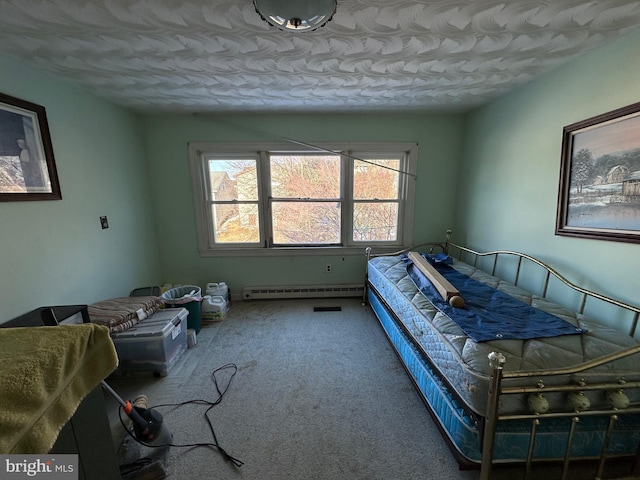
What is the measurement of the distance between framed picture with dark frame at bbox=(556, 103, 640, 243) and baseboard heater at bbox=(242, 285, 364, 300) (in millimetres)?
2169

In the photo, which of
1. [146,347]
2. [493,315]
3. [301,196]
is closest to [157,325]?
[146,347]

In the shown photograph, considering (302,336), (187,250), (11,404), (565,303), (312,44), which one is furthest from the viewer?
(187,250)

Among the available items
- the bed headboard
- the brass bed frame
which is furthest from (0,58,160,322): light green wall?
the bed headboard

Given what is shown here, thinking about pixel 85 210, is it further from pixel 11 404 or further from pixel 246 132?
pixel 11 404

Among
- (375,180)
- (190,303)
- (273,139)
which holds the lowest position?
(190,303)

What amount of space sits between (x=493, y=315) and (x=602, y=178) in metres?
1.12

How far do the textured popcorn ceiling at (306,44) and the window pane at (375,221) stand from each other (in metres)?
1.31

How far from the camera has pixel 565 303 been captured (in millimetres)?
1847

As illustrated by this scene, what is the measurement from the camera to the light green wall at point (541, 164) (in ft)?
4.89

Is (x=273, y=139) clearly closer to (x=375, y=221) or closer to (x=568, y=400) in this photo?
(x=375, y=221)

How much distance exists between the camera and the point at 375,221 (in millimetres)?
3258

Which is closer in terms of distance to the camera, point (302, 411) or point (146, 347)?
point (302, 411)

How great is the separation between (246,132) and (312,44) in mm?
1644

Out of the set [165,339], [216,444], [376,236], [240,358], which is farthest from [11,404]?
[376,236]
